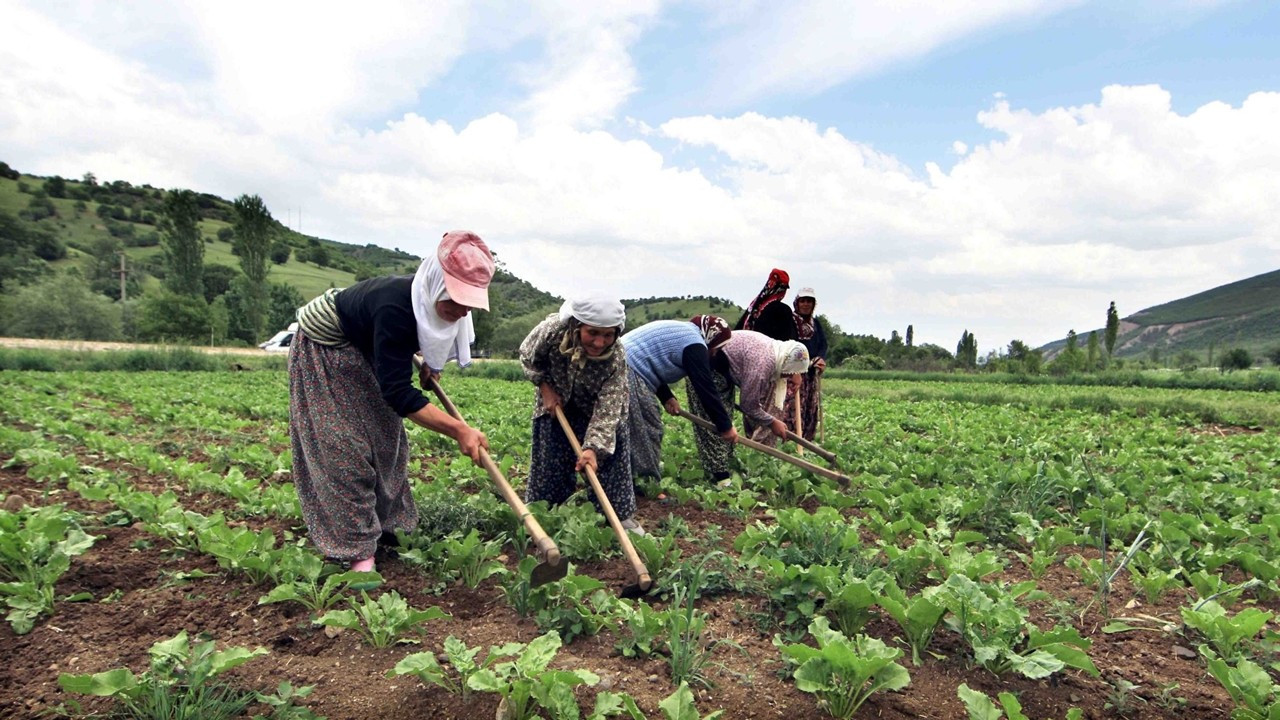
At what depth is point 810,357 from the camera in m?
6.79

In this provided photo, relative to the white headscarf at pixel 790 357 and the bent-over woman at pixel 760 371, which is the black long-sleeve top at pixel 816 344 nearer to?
the bent-over woman at pixel 760 371

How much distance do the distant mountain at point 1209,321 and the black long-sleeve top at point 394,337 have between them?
107765 mm

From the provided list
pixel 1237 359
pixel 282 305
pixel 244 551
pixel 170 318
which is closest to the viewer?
pixel 244 551

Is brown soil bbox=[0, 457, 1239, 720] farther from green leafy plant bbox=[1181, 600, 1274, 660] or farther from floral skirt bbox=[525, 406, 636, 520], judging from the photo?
floral skirt bbox=[525, 406, 636, 520]

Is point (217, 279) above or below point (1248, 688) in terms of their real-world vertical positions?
above

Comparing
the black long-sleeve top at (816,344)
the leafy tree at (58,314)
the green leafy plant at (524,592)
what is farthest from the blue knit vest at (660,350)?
the leafy tree at (58,314)

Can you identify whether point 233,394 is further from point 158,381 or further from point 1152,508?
point 1152,508

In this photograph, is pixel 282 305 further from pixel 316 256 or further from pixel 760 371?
pixel 760 371

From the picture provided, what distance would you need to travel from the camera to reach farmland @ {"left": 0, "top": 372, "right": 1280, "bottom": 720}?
221 cm

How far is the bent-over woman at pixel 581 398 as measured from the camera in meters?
3.53

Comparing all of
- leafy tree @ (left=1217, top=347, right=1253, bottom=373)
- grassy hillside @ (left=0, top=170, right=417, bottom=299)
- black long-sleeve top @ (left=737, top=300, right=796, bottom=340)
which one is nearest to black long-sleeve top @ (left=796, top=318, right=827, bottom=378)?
black long-sleeve top @ (left=737, top=300, right=796, bottom=340)

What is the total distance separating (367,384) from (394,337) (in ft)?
1.55

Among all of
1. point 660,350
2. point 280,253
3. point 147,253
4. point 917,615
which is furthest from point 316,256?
point 917,615

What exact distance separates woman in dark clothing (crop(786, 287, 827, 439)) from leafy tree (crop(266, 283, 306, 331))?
166ft
